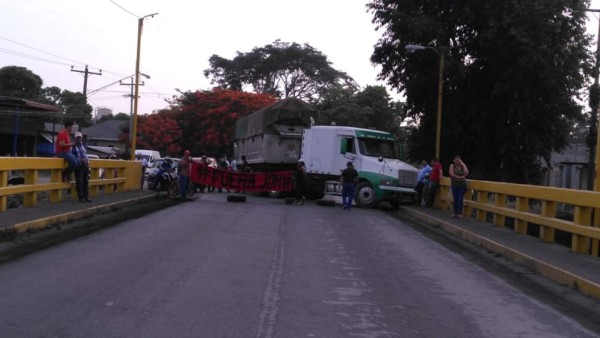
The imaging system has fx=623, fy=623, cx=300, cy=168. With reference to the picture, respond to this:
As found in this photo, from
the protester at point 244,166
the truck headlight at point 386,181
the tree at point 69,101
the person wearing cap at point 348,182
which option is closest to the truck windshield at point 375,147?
the truck headlight at point 386,181

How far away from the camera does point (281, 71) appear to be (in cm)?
6284

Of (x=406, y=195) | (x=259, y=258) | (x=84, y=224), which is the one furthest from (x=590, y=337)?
(x=406, y=195)

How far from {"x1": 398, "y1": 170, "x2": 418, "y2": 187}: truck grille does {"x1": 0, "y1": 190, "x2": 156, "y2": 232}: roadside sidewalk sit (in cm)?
894

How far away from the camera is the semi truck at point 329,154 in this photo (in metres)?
21.6

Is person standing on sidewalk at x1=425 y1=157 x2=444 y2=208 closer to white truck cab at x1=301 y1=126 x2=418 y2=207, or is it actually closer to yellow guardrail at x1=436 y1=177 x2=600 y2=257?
white truck cab at x1=301 y1=126 x2=418 y2=207

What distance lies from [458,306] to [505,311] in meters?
0.51

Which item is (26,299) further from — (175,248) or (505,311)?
(505,311)

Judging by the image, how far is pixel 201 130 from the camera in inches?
2307

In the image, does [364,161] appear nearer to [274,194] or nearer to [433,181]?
[433,181]

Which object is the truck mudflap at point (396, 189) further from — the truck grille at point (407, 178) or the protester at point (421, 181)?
the protester at point (421, 181)

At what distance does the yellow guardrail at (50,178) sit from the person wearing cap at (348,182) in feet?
24.6

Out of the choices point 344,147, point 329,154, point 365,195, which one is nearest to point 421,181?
point 365,195

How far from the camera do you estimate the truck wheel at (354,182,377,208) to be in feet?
71.6

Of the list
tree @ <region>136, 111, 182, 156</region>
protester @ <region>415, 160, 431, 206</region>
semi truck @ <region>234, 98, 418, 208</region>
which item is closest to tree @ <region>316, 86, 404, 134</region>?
tree @ <region>136, 111, 182, 156</region>
